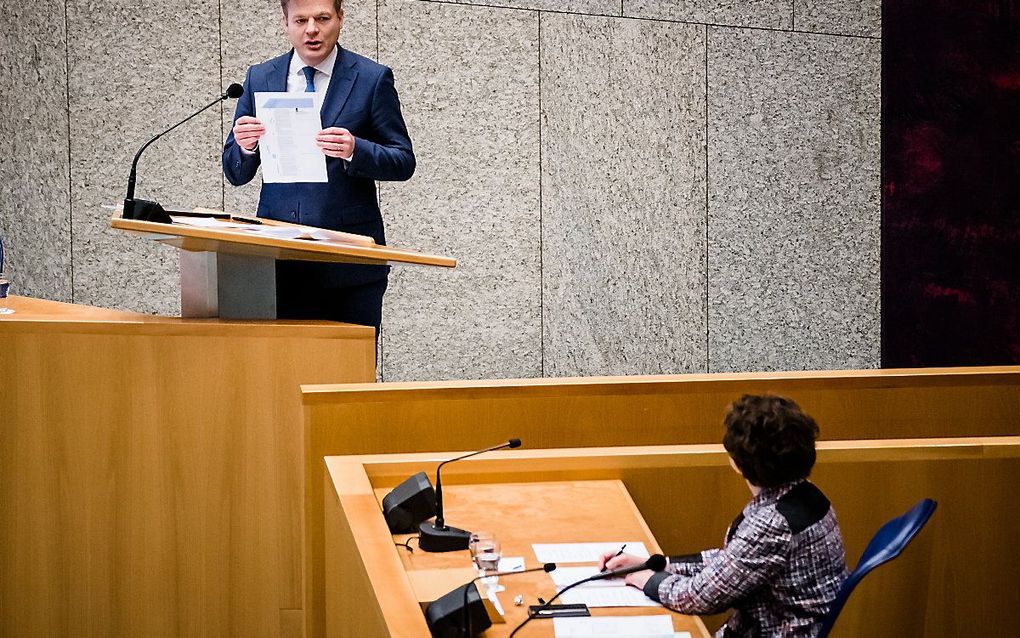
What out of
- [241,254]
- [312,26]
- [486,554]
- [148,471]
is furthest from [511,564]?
[312,26]

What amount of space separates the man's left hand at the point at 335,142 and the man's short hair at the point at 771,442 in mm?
1470

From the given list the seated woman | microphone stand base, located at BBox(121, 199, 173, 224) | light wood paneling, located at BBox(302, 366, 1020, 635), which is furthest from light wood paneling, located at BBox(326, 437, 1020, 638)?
microphone stand base, located at BBox(121, 199, 173, 224)

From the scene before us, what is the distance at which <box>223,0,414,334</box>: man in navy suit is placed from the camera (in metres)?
3.38

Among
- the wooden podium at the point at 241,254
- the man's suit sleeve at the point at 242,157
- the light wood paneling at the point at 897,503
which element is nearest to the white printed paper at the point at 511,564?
the light wood paneling at the point at 897,503

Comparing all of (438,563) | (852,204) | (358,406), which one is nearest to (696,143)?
(852,204)

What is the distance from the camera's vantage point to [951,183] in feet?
18.1

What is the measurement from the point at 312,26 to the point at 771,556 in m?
2.08

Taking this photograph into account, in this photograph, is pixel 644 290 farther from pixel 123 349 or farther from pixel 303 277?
pixel 123 349

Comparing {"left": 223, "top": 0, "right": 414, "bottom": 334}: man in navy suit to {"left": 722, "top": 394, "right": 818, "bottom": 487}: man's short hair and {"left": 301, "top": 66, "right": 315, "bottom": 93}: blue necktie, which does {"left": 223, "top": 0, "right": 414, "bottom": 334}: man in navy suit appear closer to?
{"left": 301, "top": 66, "right": 315, "bottom": 93}: blue necktie

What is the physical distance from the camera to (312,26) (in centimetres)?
347

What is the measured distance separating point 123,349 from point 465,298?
2864 millimetres

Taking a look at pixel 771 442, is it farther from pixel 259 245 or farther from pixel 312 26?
pixel 312 26

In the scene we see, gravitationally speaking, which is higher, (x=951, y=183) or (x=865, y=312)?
(x=951, y=183)

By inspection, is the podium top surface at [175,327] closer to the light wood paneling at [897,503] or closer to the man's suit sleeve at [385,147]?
the light wood paneling at [897,503]
